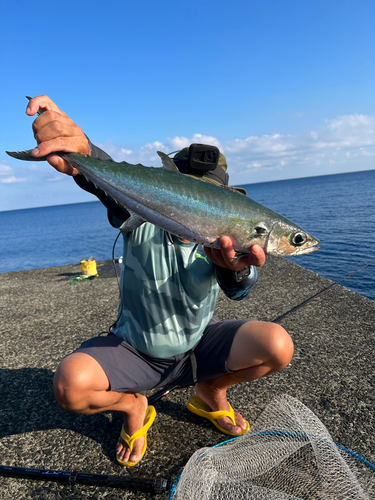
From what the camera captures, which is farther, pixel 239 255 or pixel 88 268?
pixel 88 268

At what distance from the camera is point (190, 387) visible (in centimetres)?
362

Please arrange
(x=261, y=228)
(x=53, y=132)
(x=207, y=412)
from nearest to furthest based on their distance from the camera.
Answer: (x=53, y=132)
(x=261, y=228)
(x=207, y=412)

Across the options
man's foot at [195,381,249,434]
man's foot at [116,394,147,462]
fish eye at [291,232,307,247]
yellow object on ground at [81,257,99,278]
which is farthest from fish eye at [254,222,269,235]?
yellow object on ground at [81,257,99,278]

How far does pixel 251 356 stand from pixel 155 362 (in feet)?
2.62

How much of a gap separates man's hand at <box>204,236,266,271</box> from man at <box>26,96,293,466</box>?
0.04ft

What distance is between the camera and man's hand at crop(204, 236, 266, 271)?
2295 millimetres

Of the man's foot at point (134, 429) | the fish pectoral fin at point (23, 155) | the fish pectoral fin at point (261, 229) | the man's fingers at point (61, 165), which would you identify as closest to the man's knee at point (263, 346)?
the fish pectoral fin at point (261, 229)

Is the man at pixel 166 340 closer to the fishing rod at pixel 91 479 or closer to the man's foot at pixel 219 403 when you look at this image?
the man's foot at pixel 219 403

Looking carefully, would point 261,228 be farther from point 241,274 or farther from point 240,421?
point 240,421

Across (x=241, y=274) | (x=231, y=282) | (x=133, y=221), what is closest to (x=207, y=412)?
(x=231, y=282)

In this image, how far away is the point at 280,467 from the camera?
93.8 inches

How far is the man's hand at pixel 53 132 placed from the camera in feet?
7.13

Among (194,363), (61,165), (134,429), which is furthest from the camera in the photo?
(194,363)

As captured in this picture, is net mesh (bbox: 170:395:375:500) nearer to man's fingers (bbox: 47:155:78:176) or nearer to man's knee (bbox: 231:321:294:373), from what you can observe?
man's knee (bbox: 231:321:294:373)
